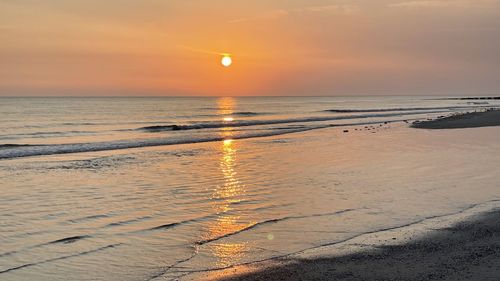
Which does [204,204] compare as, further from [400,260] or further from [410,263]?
[410,263]

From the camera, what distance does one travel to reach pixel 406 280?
7125 mm

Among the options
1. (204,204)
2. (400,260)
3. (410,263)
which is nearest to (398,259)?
(400,260)

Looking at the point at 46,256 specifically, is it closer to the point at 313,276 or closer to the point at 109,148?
→ the point at 313,276

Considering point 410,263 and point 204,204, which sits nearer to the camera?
point 410,263

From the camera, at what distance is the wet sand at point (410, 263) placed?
7.37m

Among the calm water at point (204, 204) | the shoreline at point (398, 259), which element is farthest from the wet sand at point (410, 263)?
the calm water at point (204, 204)

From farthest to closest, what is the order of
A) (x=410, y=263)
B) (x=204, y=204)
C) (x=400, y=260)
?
(x=204, y=204)
(x=400, y=260)
(x=410, y=263)

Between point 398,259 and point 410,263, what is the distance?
256 mm

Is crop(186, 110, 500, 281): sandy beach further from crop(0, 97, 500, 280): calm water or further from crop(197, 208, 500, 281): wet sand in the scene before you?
crop(0, 97, 500, 280): calm water

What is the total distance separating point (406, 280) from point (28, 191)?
39.7 feet

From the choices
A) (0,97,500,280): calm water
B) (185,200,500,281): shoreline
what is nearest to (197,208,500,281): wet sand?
(185,200,500,281): shoreline

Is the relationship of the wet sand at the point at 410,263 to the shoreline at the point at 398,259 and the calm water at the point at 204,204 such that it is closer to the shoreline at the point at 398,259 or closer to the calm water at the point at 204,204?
the shoreline at the point at 398,259

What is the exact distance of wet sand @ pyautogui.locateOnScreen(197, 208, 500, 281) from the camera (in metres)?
7.37

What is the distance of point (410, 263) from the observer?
7898 mm
